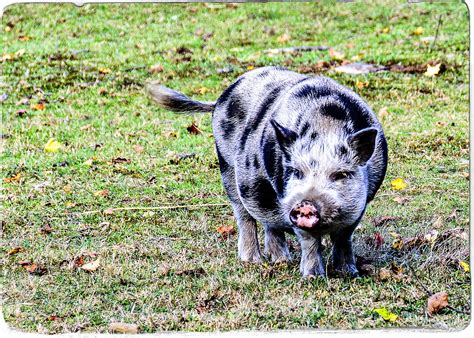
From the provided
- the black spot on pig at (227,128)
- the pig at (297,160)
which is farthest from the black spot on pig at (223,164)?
the black spot on pig at (227,128)

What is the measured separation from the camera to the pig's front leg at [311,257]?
4809 mm

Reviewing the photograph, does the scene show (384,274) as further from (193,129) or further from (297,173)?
(193,129)

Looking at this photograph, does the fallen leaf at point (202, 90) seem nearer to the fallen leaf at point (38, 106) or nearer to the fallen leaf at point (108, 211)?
the fallen leaf at point (38, 106)

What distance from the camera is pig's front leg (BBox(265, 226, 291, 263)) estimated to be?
5.18 m

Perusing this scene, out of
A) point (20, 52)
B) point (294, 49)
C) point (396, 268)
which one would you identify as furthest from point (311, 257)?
point (294, 49)

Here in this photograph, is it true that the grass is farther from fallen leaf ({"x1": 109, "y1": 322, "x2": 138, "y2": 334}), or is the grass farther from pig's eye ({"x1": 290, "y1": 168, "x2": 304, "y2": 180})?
pig's eye ({"x1": 290, "y1": 168, "x2": 304, "y2": 180})

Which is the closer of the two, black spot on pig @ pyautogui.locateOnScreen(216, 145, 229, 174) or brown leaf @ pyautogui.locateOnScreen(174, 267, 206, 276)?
brown leaf @ pyautogui.locateOnScreen(174, 267, 206, 276)

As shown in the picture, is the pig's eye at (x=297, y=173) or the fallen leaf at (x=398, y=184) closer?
the pig's eye at (x=297, y=173)

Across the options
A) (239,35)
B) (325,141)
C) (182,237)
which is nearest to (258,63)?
(239,35)

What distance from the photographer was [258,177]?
16.0 feet

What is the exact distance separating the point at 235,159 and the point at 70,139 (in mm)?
1539

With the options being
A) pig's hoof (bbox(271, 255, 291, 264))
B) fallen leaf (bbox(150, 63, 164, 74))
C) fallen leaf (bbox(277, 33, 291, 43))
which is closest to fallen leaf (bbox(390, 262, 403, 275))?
pig's hoof (bbox(271, 255, 291, 264))

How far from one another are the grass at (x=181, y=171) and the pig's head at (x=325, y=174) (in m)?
0.52

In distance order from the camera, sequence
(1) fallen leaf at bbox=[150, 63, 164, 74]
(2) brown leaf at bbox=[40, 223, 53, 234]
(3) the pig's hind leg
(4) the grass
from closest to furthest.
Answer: (4) the grass < (3) the pig's hind leg < (2) brown leaf at bbox=[40, 223, 53, 234] < (1) fallen leaf at bbox=[150, 63, 164, 74]
